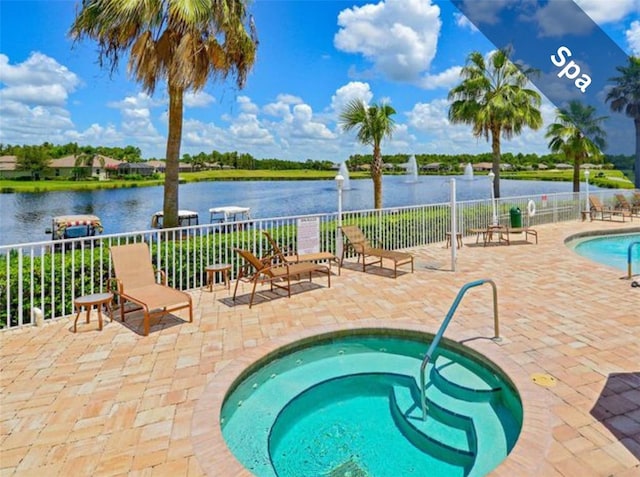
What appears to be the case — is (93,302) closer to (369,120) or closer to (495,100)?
(369,120)

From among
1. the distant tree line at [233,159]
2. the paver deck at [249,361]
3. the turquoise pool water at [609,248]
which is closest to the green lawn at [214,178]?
the distant tree line at [233,159]

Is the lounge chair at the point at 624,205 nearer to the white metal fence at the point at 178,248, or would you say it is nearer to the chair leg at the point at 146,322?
the white metal fence at the point at 178,248

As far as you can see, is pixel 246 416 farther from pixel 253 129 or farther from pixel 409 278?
pixel 253 129

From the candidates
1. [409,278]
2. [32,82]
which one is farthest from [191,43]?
[32,82]

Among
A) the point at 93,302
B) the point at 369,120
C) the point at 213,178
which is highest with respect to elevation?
the point at 213,178

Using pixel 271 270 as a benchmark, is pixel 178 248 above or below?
above

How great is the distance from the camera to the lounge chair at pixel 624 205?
639 inches

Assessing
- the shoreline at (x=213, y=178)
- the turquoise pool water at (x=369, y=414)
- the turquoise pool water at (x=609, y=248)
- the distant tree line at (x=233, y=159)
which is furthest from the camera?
the shoreline at (x=213, y=178)

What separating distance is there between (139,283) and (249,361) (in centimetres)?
236

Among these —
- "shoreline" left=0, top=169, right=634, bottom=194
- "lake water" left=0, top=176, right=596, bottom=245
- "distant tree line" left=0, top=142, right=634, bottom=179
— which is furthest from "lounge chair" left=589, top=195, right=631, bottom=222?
"shoreline" left=0, top=169, right=634, bottom=194

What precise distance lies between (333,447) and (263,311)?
273cm

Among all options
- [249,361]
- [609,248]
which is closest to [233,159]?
[609,248]

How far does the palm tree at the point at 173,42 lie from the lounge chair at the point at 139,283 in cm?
355

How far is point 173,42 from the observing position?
8336 mm
